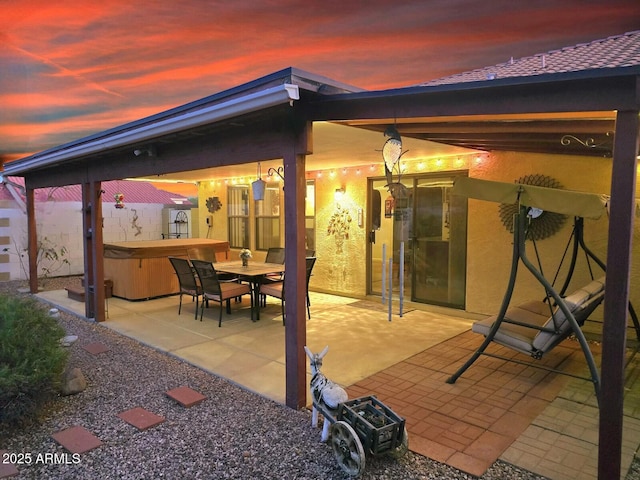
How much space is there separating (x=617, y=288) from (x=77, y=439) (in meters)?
3.61

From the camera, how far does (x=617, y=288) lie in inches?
89.8

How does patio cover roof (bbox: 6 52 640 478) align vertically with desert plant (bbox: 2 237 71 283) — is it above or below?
above

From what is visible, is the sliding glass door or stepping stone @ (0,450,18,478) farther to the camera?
the sliding glass door

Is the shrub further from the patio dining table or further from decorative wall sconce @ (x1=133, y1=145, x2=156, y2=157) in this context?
the patio dining table

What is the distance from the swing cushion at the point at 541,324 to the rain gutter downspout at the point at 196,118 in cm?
283

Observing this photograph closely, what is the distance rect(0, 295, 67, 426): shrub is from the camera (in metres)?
3.22

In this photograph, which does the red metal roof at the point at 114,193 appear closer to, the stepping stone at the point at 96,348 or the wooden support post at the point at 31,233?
the wooden support post at the point at 31,233

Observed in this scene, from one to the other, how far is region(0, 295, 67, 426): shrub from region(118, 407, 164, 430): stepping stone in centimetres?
65

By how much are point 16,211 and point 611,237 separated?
12.4 metres

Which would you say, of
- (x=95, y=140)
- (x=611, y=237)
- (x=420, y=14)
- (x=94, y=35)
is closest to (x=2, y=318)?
(x=95, y=140)

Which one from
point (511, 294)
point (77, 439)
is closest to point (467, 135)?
point (511, 294)

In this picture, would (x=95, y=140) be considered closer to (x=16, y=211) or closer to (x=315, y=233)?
(x=315, y=233)

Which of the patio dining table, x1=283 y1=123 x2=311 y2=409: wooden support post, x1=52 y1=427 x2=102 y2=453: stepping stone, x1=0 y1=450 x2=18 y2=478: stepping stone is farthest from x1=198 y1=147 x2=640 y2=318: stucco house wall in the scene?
x1=0 y1=450 x2=18 y2=478: stepping stone

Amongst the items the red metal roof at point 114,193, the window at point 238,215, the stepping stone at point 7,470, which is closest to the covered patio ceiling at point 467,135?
the stepping stone at point 7,470
